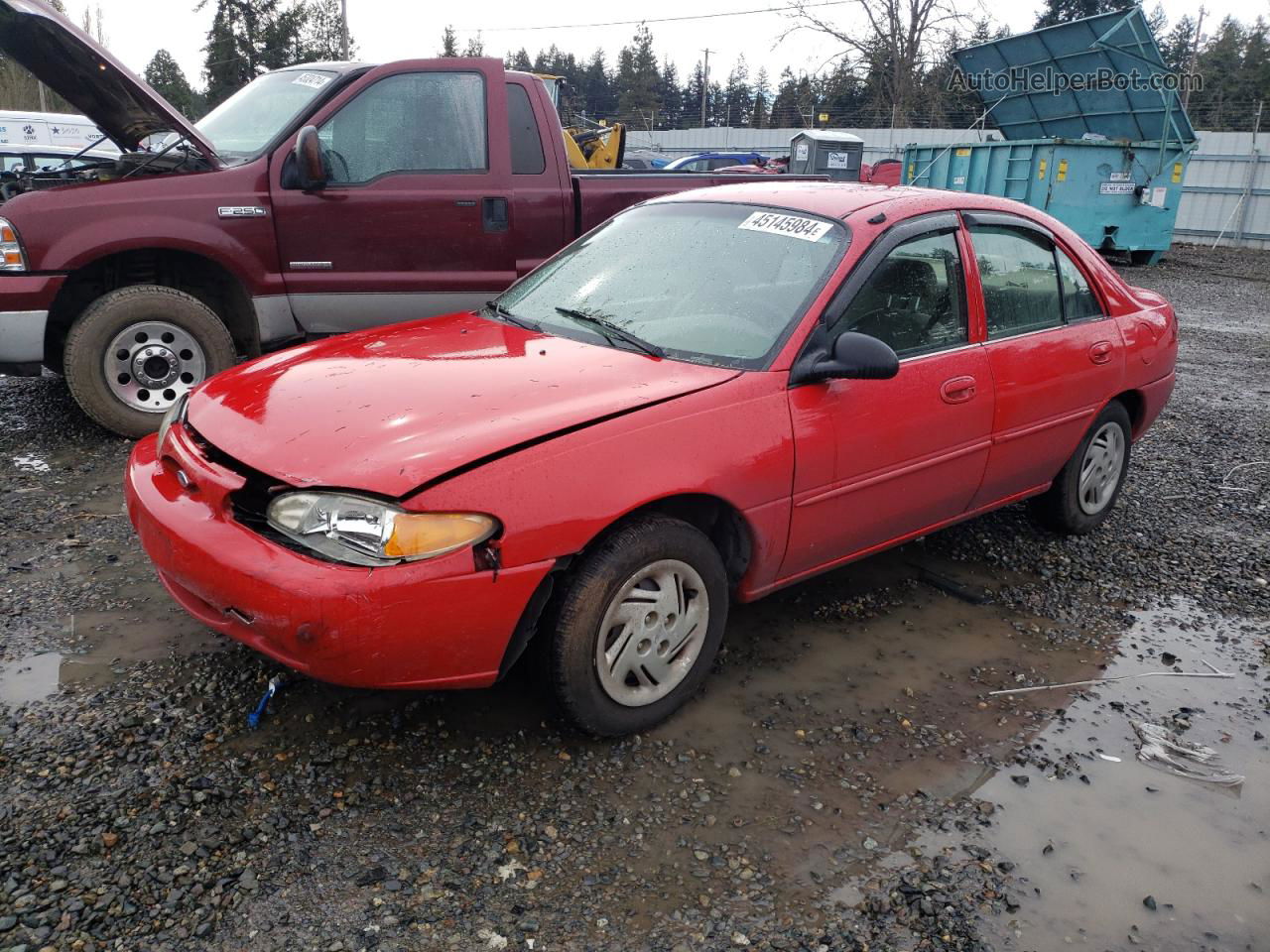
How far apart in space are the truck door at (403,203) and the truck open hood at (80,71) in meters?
0.67

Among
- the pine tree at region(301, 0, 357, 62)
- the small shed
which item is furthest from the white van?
the pine tree at region(301, 0, 357, 62)

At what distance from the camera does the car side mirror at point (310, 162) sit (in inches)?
207

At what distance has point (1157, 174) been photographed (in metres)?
16.5

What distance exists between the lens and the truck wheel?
523 cm

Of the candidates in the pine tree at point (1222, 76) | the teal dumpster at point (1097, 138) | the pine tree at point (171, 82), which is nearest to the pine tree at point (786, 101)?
the pine tree at point (1222, 76)

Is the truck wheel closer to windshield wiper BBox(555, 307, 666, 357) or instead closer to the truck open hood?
the truck open hood

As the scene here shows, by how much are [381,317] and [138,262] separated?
1.34 meters

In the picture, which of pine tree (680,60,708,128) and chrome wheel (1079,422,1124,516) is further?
pine tree (680,60,708,128)

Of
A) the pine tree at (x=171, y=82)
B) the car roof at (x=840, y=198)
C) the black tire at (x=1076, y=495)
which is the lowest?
the black tire at (x=1076, y=495)

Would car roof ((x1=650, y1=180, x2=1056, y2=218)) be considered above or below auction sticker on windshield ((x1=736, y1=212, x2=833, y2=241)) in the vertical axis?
above

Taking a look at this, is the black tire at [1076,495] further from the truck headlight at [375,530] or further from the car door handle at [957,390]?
the truck headlight at [375,530]

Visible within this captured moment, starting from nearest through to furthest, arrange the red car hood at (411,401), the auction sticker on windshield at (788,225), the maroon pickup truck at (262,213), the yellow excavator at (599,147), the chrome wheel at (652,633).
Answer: the red car hood at (411,401) < the chrome wheel at (652,633) < the auction sticker on windshield at (788,225) < the maroon pickup truck at (262,213) < the yellow excavator at (599,147)

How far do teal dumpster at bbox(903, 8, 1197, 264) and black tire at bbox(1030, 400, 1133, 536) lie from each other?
1325cm

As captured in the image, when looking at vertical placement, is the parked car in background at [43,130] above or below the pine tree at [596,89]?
below
